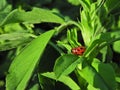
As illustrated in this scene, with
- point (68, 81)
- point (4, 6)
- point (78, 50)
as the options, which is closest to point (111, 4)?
point (78, 50)

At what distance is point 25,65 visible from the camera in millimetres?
1242

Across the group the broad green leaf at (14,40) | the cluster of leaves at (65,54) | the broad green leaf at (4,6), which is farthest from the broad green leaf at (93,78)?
the broad green leaf at (4,6)

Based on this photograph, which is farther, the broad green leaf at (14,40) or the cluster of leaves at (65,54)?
the broad green leaf at (14,40)

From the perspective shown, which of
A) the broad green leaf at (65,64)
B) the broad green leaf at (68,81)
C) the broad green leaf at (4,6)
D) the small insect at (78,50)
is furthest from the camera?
the broad green leaf at (4,6)

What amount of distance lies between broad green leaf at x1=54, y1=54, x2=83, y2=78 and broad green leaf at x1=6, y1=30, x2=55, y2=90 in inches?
3.5

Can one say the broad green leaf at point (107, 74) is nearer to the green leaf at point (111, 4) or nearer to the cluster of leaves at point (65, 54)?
the cluster of leaves at point (65, 54)

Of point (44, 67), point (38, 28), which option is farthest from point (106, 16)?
point (38, 28)

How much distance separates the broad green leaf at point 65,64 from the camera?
1.13 meters

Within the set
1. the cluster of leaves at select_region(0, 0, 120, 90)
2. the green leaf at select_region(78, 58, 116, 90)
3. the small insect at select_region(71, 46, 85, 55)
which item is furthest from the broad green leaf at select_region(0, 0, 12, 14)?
the green leaf at select_region(78, 58, 116, 90)

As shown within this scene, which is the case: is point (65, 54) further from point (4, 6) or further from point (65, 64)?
point (4, 6)

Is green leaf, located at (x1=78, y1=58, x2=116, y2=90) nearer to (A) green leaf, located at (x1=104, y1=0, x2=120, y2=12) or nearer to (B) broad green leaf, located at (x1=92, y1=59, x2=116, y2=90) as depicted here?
(B) broad green leaf, located at (x1=92, y1=59, x2=116, y2=90)

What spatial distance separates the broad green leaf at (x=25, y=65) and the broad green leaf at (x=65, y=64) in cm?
9

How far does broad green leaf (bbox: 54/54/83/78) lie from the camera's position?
1132 millimetres

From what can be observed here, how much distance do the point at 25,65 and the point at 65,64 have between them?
0.15 meters
